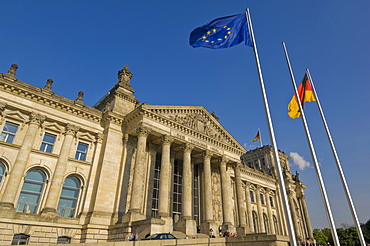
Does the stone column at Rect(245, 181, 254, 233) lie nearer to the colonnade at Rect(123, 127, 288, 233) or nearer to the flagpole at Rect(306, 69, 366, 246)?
the colonnade at Rect(123, 127, 288, 233)

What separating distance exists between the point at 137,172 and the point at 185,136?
8.38 meters

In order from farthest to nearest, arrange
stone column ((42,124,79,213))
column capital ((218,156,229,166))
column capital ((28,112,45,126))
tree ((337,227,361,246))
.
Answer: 1. tree ((337,227,361,246))
2. column capital ((218,156,229,166))
3. column capital ((28,112,45,126))
4. stone column ((42,124,79,213))

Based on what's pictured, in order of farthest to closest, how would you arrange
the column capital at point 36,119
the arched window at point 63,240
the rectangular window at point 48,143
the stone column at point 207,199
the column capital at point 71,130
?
the stone column at point 207,199, the column capital at point 71,130, the rectangular window at point 48,143, the column capital at point 36,119, the arched window at point 63,240

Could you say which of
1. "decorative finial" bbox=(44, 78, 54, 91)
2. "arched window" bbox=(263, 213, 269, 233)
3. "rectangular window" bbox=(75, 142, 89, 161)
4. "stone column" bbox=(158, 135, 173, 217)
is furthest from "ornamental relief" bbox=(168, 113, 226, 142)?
"arched window" bbox=(263, 213, 269, 233)

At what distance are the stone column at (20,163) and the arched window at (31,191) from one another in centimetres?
106

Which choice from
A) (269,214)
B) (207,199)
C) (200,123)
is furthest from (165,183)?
(269,214)

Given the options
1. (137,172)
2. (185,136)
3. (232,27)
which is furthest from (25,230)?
(232,27)

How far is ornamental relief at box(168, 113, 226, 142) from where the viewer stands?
30.7 metres

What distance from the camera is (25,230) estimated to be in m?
18.9

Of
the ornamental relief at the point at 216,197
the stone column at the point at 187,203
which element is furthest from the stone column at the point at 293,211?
the stone column at the point at 187,203

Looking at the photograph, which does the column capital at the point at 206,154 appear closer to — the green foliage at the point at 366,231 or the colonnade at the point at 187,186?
the colonnade at the point at 187,186

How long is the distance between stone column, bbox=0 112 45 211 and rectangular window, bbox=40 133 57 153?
137 cm

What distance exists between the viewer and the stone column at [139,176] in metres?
22.3

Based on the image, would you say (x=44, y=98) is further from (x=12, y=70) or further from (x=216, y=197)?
(x=216, y=197)
